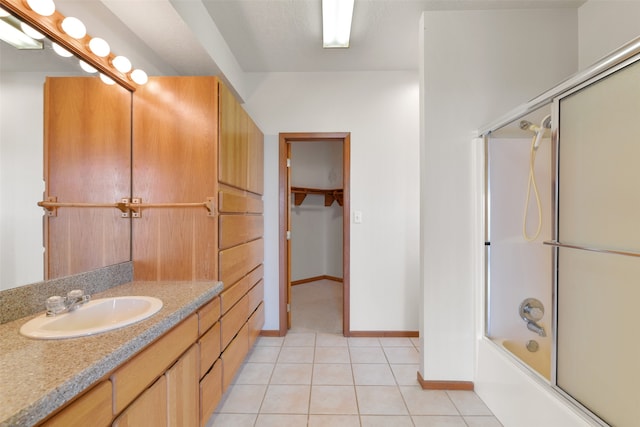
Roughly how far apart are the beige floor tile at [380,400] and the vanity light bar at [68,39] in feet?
7.73

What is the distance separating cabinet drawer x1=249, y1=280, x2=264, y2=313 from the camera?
7.05 ft

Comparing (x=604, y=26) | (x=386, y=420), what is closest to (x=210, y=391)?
(x=386, y=420)

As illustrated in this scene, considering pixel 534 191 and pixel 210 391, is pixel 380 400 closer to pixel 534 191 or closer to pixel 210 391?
pixel 210 391

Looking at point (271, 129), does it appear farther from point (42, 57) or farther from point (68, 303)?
point (68, 303)

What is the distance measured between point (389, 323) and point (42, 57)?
292cm

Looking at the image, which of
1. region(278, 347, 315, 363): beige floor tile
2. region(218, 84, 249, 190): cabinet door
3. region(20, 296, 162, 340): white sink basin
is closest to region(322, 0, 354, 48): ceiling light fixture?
region(218, 84, 249, 190): cabinet door

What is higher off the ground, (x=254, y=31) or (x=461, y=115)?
(x=254, y=31)

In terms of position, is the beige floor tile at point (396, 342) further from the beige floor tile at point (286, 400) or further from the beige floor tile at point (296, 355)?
the beige floor tile at point (286, 400)

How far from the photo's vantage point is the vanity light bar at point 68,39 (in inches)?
40.8

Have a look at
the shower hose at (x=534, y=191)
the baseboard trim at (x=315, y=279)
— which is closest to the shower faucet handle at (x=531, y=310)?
the shower hose at (x=534, y=191)

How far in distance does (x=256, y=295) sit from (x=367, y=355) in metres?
1.08

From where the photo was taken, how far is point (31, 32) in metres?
1.09

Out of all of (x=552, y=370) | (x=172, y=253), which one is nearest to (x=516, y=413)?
(x=552, y=370)

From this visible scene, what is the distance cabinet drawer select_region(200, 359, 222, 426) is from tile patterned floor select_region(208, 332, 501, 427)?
18 centimetres
